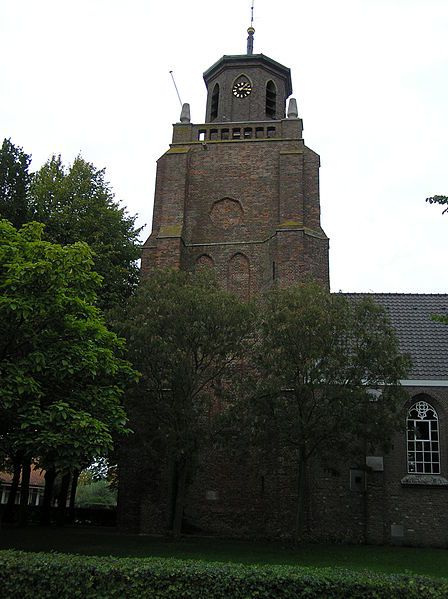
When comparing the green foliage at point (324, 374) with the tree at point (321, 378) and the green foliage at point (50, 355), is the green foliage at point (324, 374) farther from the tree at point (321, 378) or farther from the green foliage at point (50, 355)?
the green foliage at point (50, 355)

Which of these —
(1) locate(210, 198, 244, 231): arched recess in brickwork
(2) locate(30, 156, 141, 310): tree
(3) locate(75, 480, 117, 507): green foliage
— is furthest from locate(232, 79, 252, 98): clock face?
(3) locate(75, 480, 117, 507): green foliage

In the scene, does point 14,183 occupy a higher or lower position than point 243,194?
lower

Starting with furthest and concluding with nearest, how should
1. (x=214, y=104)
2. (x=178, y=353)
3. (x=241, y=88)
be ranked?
(x=214, y=104)
(x=241, y=88)
(x=178, y=353)

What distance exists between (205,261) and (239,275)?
1.59 meters

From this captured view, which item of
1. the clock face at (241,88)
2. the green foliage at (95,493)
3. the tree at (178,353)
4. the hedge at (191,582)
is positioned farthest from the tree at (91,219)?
the green foliage at (95,493)

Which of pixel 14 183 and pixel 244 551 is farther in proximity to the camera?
pixel 14 183

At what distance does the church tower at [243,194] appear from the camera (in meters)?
26.4

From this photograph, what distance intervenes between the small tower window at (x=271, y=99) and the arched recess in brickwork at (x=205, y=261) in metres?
8.13

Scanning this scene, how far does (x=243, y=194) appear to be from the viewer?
28.7 meters

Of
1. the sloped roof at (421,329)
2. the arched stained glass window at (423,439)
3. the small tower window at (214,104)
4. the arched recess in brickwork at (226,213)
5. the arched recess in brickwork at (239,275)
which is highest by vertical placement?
the small tower window at (214,104)

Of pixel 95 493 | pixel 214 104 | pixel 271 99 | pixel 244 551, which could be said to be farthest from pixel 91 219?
pixel 95 493

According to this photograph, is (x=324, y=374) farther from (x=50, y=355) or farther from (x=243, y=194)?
(x=243, y=194)

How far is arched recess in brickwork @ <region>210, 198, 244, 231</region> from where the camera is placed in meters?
28.4

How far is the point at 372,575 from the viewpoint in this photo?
375 inches
